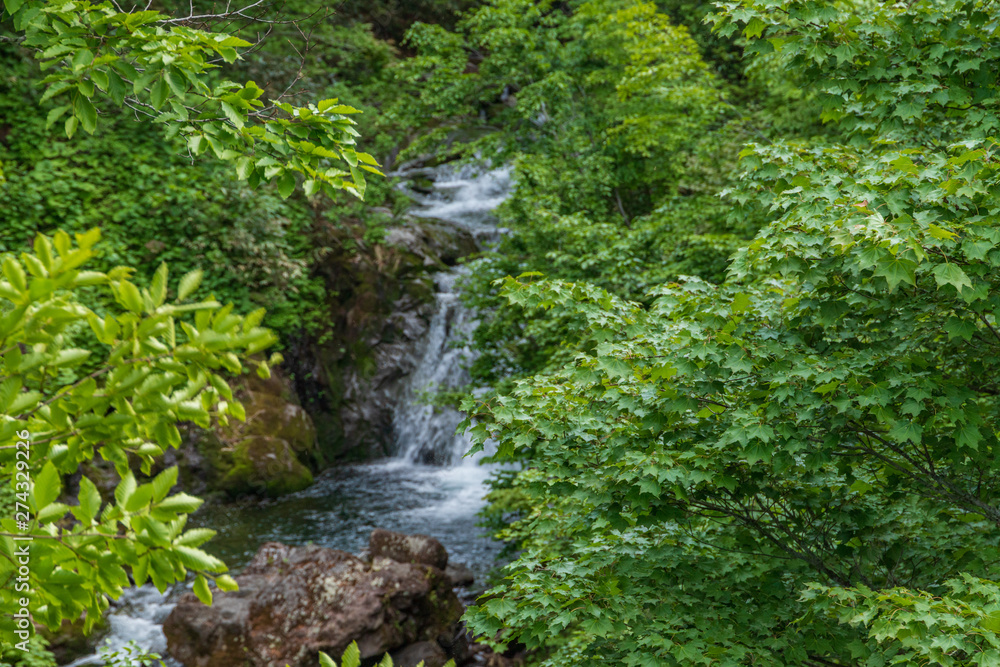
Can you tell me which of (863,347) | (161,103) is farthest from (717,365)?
(161,103)

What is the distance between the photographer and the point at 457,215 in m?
18.4

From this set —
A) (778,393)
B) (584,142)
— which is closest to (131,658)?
(778,393)

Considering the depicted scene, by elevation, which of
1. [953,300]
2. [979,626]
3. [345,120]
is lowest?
[979,626]

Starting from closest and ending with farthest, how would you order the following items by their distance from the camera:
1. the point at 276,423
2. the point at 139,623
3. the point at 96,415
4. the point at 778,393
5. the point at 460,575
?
the point at 96,415, the point at 778,393, the point at 139,623, the point at 460,575, the point at 276,423

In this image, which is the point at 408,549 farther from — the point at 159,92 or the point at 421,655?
the point at 159,92

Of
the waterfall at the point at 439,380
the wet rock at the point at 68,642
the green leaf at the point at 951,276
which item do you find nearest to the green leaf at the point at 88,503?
the green leaf at the point at 951,276

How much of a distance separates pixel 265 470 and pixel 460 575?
5159mm

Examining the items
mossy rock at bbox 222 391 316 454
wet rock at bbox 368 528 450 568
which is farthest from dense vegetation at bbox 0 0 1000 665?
mossy rock at bbox 222 391 316 454

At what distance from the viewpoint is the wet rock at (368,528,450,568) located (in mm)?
8922

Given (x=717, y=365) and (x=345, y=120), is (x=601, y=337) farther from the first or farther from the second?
(x=345, y=120)

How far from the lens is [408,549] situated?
29.5 feet

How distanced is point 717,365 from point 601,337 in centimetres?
68

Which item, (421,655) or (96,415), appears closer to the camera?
(96,415)

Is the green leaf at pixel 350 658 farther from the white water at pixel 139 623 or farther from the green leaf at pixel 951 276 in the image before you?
the white water at pixel 139 623
